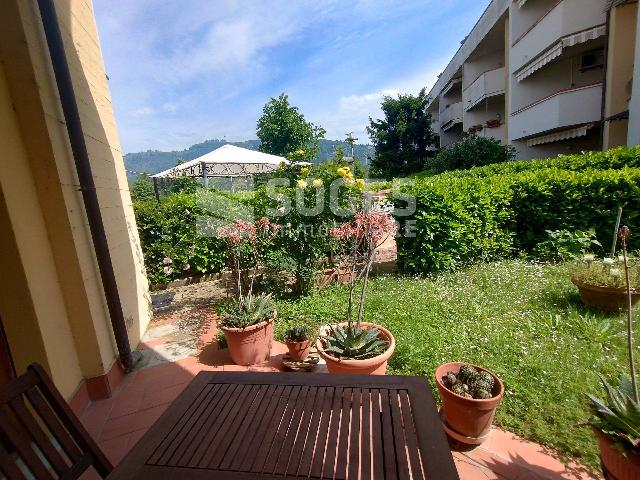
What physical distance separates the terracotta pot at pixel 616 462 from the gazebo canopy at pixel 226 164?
9105 mm

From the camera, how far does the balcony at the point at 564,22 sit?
1062cm

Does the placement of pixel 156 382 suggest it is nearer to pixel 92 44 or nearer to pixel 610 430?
pixel 610 430


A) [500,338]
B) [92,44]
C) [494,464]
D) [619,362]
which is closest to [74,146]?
[92,44]

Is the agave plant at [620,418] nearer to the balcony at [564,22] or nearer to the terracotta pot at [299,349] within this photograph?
the terracotta pot at [299,349]

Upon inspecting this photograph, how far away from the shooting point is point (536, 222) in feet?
20.8

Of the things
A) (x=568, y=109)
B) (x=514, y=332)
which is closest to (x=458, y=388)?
(x=514, y=332)

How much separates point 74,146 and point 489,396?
4093 millimetres

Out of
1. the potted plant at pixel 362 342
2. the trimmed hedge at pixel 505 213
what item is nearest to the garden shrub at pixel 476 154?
the trimmed hedge at pixel 505 213

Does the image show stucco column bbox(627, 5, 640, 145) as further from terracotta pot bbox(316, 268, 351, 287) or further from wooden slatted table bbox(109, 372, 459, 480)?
wooden slatted table bbox(109, 372, 459, 480)

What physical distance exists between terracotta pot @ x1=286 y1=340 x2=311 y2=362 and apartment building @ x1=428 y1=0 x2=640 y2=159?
11.6 m

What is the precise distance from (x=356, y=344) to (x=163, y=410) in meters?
1.89

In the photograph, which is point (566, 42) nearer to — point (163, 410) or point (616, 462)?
point (616, 462)

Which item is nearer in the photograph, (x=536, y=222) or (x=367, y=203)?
(x=367, y=203)

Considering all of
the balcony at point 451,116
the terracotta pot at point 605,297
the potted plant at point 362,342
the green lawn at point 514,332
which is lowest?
the green lawn at point 514,332
